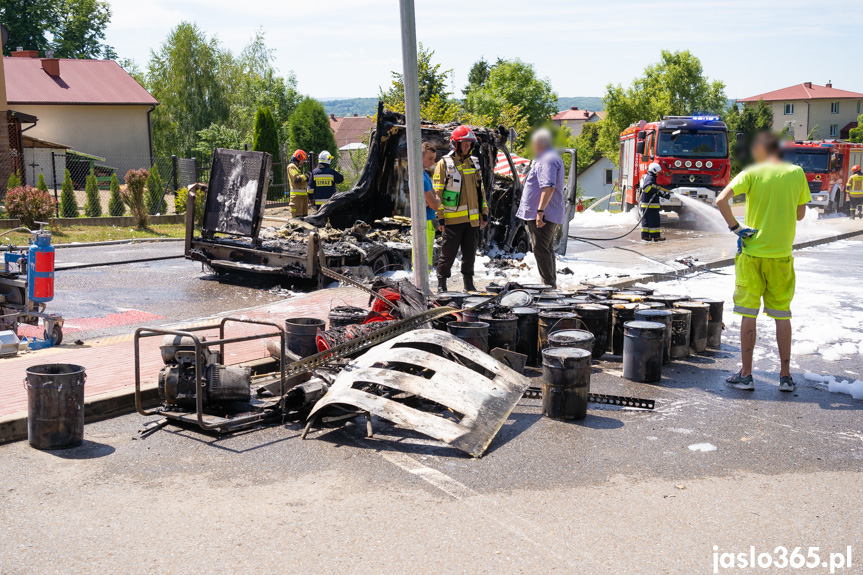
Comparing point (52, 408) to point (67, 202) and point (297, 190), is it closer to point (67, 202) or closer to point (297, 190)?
point (297, 190)

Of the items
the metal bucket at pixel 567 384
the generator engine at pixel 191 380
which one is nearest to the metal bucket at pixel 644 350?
the metal bucket at pixel 567 384

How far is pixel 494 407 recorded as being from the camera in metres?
5.62

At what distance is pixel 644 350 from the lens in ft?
22.9

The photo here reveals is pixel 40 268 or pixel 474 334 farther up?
pixel 40 268

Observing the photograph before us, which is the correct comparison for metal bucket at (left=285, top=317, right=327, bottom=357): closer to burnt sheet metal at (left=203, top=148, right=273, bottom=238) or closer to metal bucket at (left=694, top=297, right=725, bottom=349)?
metal bucket at (left=694, top=297, right=725, bottom=349)

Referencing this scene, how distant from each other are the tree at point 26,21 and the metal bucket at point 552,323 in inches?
2392

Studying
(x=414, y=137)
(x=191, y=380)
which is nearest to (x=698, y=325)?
(x=414, y=137)

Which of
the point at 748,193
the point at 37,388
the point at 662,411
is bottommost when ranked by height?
the point at 662,411

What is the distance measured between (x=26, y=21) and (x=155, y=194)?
44.7 meters

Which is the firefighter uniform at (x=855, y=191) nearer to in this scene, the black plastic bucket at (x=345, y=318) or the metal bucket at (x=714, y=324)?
the metal bucket at (x=714, y=324)

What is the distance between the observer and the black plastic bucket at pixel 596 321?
7.75 meters

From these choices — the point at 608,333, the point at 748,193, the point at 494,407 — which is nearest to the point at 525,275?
the point at 608,333

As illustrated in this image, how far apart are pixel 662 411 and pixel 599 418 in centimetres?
55

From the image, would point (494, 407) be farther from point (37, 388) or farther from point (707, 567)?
point (37, 388)
